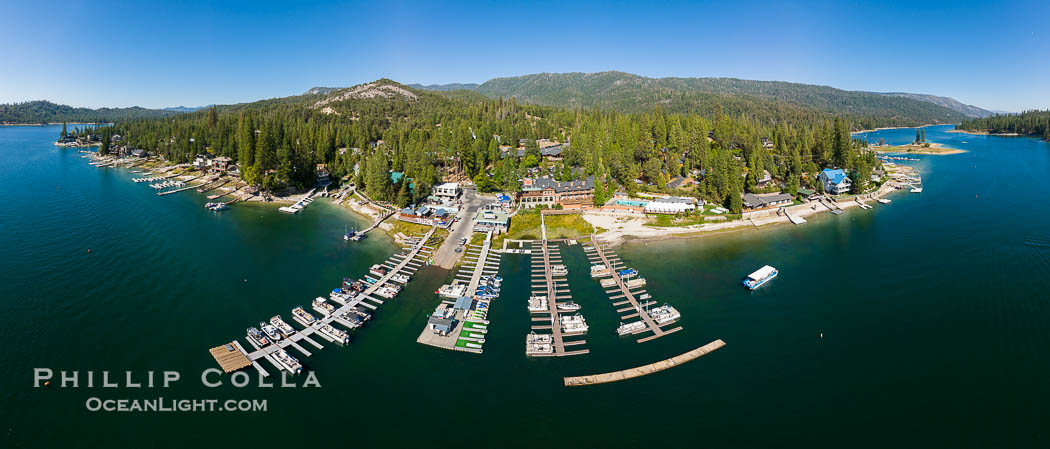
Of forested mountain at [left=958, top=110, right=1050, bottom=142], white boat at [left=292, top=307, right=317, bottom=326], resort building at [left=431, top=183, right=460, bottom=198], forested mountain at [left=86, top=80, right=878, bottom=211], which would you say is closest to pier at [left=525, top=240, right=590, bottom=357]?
white boat at [left=292, top=307, right=317, bottom=326]

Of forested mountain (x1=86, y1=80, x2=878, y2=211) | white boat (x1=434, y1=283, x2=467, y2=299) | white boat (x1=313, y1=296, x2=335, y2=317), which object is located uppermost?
forested mountain (x1=86, y1=80, x2=878, y2=211)

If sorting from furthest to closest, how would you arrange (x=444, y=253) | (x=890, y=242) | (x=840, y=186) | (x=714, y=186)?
(x=840, y=186) < (x=714, y=186) < (x=890, y=242) < (x=444, y=253)

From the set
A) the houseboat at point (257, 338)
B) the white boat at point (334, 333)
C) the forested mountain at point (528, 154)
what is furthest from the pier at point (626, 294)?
the houseboat at point (257, 338)

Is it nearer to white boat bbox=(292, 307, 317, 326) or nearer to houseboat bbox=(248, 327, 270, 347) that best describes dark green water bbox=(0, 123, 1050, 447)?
A: houseboat bbox=(248, 327, 270, 347)

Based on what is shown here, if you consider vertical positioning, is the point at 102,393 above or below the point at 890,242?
below

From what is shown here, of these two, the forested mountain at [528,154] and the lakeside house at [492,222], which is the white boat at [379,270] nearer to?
the lakeside house at [492,222]

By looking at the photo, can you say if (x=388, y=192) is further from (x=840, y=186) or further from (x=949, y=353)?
(x=840, y=186)

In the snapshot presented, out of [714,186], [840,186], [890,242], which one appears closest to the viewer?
[890,242]

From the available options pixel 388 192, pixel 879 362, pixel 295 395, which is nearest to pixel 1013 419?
pixel 879 362
